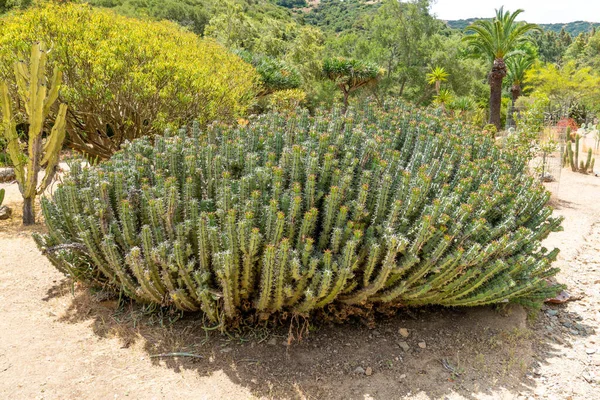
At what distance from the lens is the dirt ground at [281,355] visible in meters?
2.86

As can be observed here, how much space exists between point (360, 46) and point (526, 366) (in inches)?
958

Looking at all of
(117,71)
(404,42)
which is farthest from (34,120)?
(404,42)

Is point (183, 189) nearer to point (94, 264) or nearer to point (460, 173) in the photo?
point (94, 264)

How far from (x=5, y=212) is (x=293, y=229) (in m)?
5.12

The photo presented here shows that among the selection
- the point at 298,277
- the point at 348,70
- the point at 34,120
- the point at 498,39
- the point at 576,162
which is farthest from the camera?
the point at 348,70

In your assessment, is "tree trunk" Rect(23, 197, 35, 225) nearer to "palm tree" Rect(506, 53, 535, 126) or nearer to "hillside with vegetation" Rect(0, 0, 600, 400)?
"hillside with vegetation" Rect(0, 0, 600, 400)

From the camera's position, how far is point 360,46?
25375mm

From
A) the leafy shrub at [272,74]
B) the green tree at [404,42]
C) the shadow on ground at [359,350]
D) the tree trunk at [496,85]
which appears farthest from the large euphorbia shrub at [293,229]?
the green tree at [404,42]

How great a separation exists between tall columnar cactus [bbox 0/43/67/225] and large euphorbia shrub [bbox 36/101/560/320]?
81.1 inches

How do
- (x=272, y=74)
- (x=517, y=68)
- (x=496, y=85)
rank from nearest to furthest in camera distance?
1. (x=272, y=74)
2. (x=496, y=85)
3. (x=517, y=68)

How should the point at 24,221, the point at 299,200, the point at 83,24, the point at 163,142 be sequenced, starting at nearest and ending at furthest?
1. the point at 299,200
2. the point at 163,142
3. the point at 24,221
4. the point at 83,24

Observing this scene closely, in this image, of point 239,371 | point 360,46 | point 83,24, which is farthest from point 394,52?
point 239,371

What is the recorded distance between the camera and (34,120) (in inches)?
211

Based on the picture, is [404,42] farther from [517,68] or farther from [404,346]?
[404,346]
